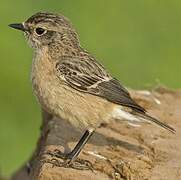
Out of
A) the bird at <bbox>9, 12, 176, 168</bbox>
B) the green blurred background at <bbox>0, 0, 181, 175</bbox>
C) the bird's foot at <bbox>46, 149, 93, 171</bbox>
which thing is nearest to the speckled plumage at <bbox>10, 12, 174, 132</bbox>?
the bird at <bbox>9, 12, 176, 168</bbox>

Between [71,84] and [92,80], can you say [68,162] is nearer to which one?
[71,84]

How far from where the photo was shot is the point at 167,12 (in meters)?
21.1

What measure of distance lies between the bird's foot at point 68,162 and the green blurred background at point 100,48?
5512mm

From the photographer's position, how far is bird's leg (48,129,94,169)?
11.7 metres

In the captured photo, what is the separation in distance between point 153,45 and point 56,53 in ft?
25.9

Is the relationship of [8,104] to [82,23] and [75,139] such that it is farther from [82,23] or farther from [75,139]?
[75,139]

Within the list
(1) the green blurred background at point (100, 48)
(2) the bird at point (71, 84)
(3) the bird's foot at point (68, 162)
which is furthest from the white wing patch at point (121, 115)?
(1) the green blurred background at point (100, 48)

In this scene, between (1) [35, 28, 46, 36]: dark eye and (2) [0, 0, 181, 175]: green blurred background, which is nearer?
(1) [35, 28, 46, 36]: dark eye

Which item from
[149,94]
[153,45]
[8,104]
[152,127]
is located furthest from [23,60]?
[152,127]

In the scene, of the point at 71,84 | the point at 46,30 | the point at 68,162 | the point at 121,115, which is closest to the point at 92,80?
the point at 71,84

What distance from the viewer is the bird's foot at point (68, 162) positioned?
11695mm

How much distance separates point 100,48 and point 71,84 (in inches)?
312

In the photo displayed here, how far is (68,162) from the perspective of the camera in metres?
11.8

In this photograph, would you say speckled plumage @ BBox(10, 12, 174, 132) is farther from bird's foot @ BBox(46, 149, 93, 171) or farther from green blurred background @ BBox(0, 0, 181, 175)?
green blurred background @ BBox(0, 0, 181, 175)
